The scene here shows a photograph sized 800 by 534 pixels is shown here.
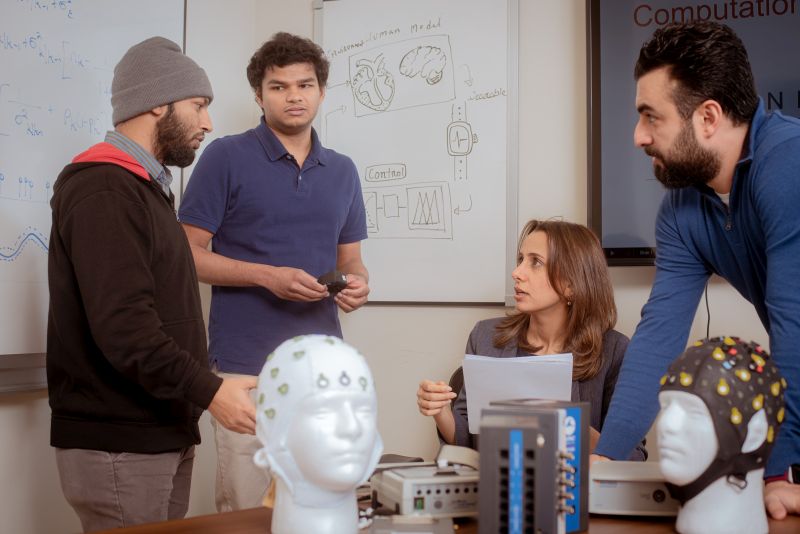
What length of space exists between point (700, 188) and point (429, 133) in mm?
1381

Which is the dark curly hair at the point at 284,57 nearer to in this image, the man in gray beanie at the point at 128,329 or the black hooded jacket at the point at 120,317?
the man in gray beanie at the point at 128,329

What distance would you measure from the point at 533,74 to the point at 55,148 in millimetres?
1601

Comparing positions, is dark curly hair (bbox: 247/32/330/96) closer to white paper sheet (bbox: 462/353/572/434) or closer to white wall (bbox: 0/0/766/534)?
white wall (bbox: 0/0/766/534)

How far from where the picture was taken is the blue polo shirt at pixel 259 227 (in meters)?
2.35

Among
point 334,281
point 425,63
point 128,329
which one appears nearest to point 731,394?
point 128,329

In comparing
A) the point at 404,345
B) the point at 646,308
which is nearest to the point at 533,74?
the point at 404,345

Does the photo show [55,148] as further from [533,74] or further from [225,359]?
[533,74]

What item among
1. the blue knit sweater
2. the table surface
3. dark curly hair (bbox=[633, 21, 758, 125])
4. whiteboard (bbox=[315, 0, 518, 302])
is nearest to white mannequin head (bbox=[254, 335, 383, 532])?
the table surface

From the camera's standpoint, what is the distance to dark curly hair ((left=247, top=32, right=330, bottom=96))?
247cm

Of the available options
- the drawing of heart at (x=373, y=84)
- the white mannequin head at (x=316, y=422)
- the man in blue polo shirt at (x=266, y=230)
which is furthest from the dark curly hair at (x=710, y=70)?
the drawing of heart at (x=373, y=84)

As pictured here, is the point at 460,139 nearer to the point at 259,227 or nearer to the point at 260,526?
the point at 259,227

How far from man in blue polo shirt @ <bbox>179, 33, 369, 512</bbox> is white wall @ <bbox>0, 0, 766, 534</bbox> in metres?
0.52

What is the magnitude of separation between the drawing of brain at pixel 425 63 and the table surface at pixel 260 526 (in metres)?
1.97

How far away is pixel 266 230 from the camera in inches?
94.4
